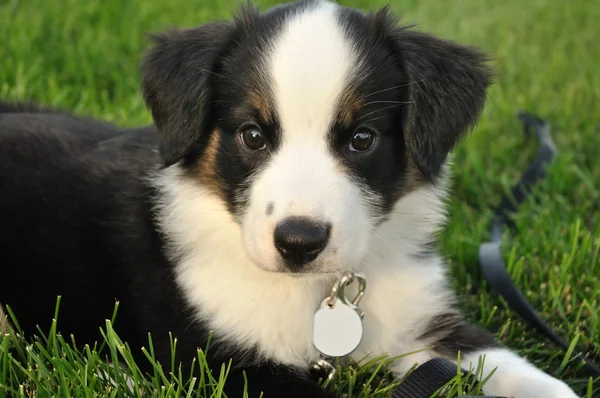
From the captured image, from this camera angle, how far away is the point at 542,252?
12.0ft

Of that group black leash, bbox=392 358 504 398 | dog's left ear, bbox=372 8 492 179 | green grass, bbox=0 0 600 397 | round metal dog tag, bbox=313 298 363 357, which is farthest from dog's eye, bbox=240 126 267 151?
black leash, bbox=392 358 504 398

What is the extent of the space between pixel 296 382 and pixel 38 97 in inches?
122

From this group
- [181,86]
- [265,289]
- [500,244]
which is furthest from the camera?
[500,244]

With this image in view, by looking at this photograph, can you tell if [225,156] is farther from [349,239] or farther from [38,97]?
[38,97]

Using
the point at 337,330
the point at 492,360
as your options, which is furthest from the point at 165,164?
the point at 492,360

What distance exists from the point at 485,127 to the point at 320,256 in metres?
2.93

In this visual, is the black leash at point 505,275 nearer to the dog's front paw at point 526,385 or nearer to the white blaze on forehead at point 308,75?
the dog's front paw at point 526,385

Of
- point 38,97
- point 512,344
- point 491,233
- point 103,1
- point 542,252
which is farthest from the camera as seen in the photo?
point 103,1

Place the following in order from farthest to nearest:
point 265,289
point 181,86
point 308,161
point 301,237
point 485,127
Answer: point 485,127, point 265,289, point 181,86, point 308,161, point 301,237

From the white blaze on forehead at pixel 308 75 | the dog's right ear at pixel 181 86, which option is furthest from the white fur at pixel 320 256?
the dog's right ear at pixel 181 86

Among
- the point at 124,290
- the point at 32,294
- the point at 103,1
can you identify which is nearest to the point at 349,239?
the point at 124,290

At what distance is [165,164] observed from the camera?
275 centimetres

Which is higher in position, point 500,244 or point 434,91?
point 434,91

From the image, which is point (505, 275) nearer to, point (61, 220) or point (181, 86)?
point (181, 86)
